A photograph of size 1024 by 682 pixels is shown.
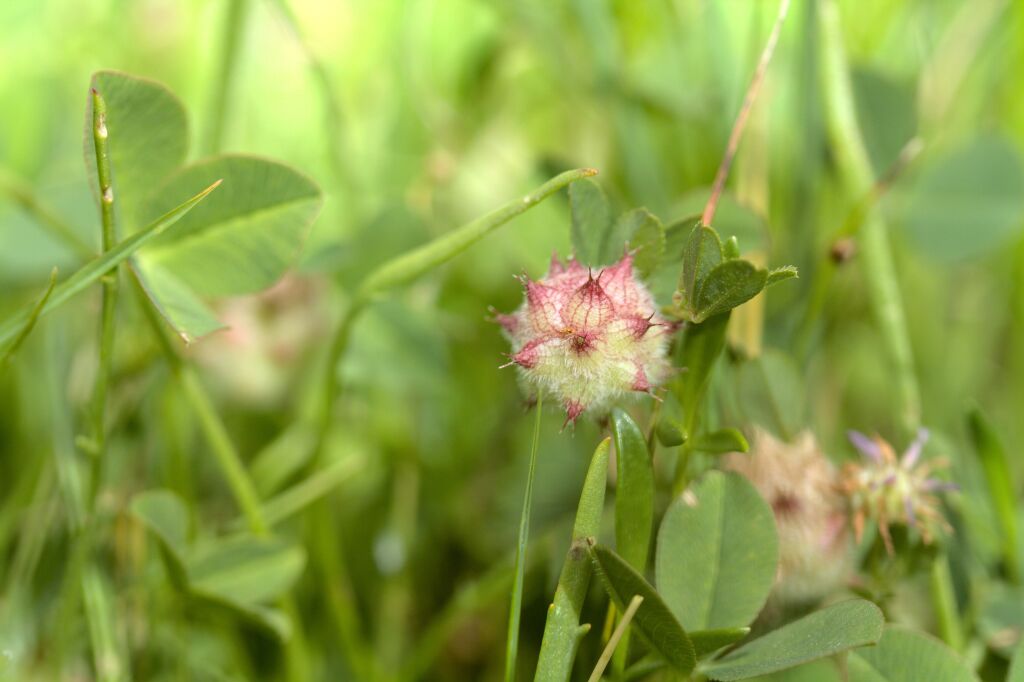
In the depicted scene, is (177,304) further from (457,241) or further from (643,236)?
(643,236)

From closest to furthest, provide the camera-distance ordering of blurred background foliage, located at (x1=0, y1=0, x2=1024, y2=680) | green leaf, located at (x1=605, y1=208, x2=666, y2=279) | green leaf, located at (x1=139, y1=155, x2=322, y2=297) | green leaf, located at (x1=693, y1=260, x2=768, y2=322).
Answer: green leaf, located at (x1=693, y1=260, x2=768, y2=322) < green leaf, located at (x1=605, y1=208, x2=666, y2=279) < green leaf, located at (x1=139, y1=155, x2=322, y2=297) < blurred background foliage, located at (x1=0, y1=0, x2=1024, y2=680)

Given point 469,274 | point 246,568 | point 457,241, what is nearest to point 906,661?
point 457,241

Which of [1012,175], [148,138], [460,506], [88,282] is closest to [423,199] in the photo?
[460,506]

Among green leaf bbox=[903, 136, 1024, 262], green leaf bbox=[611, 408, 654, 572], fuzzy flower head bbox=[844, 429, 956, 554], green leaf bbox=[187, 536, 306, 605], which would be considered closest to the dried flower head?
fuzzy flower head bbox=[844, 429, 956, 554]

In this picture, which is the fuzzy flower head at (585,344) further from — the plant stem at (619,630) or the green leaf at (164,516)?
the green leaf at (164,516)

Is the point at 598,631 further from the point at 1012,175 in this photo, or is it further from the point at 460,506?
the point at 1012,175

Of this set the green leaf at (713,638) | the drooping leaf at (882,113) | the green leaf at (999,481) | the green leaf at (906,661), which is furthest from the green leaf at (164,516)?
the drooping leaf at (882,113)

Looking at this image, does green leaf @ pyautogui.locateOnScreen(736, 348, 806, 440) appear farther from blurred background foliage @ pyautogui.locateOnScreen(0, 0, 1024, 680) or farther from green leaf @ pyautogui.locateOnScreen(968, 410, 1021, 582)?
green leaf @ pyautogui.locateOnScreen(968, 410, 1021, 582)

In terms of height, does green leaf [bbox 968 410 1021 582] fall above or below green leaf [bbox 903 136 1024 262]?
below
